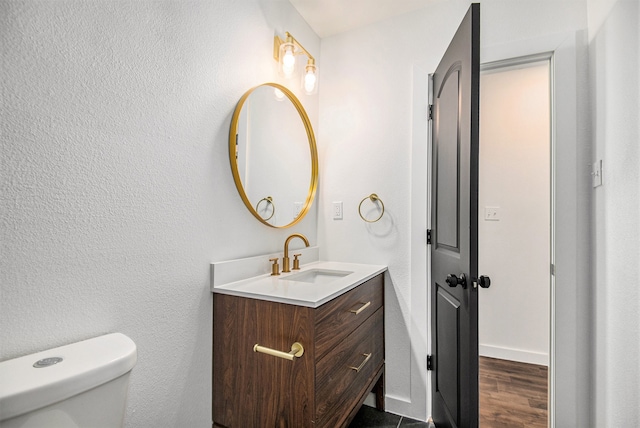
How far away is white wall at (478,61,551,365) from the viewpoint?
8.27 ft

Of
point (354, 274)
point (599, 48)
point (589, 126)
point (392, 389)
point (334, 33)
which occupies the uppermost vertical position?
point (334, 33)

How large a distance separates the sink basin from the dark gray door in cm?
53

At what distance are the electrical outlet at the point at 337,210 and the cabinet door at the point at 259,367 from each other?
99 centimetres

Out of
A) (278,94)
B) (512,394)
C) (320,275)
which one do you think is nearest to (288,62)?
(278,94)

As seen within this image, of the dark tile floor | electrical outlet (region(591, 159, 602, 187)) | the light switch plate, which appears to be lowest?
the dark tile floor

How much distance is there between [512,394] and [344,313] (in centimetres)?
157

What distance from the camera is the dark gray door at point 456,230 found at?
1.25m

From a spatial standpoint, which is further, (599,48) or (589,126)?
(589,126)

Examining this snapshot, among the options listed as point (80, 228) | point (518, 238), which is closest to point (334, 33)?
point (80, 228)

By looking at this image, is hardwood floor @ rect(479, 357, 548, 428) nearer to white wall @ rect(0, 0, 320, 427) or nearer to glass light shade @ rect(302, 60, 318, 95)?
white wall @ rect(0, 0, 320, 427)

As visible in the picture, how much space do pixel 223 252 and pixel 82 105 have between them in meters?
0.73

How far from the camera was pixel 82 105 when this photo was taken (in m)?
0.89

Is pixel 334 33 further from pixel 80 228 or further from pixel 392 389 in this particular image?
pixel 392 389

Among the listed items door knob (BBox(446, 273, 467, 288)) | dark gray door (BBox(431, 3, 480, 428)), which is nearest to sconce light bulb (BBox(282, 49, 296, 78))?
dark gray door (BBox(431, 3, 480, 428))
